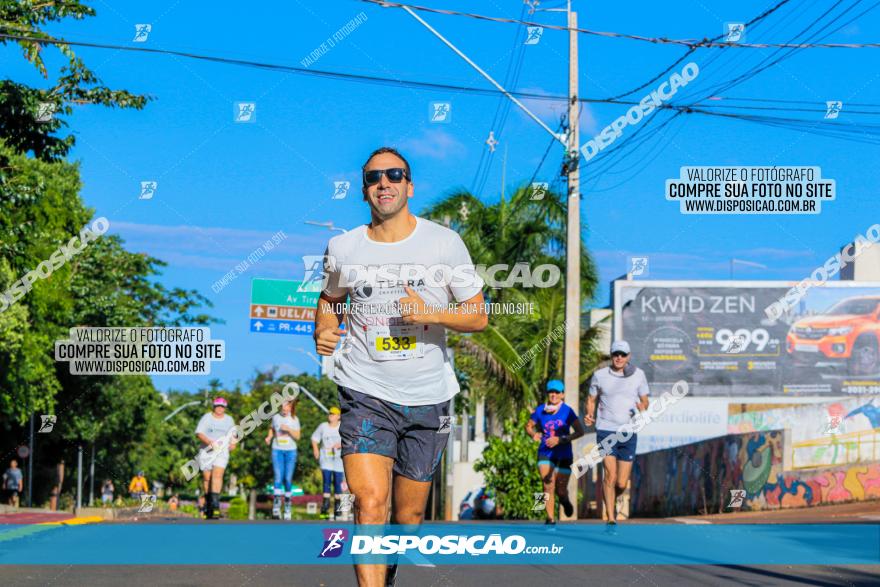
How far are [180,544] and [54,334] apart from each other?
23.3m

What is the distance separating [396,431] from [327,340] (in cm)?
52

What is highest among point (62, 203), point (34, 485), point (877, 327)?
point (62, 203)

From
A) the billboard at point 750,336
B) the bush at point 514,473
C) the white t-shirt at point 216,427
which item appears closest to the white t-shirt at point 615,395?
the white t-shirt at point 216,427

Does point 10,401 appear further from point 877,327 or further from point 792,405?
point 877,327

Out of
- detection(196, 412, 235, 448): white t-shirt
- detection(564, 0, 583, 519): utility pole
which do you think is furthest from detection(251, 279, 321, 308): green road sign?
detection(196, 412, 235, 448): white t-shirt

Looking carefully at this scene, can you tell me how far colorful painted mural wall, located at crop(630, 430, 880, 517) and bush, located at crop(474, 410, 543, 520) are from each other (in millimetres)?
4489

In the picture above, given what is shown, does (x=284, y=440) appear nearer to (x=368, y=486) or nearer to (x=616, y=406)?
A: (x=616, y=406)

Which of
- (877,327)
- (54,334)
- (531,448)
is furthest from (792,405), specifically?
(54,334)

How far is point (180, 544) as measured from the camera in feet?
36.7

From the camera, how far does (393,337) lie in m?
5.72

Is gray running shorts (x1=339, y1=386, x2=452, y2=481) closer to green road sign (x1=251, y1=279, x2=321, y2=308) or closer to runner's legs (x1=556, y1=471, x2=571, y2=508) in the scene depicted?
runner's legs (x1=556, y1=471, x2=571, y2=508)

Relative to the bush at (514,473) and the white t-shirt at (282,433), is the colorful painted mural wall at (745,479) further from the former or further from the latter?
the white t-shirt at (282,433)

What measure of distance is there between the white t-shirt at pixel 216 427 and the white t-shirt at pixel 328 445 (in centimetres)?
173

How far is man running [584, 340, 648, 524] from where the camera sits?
12.7 metres
